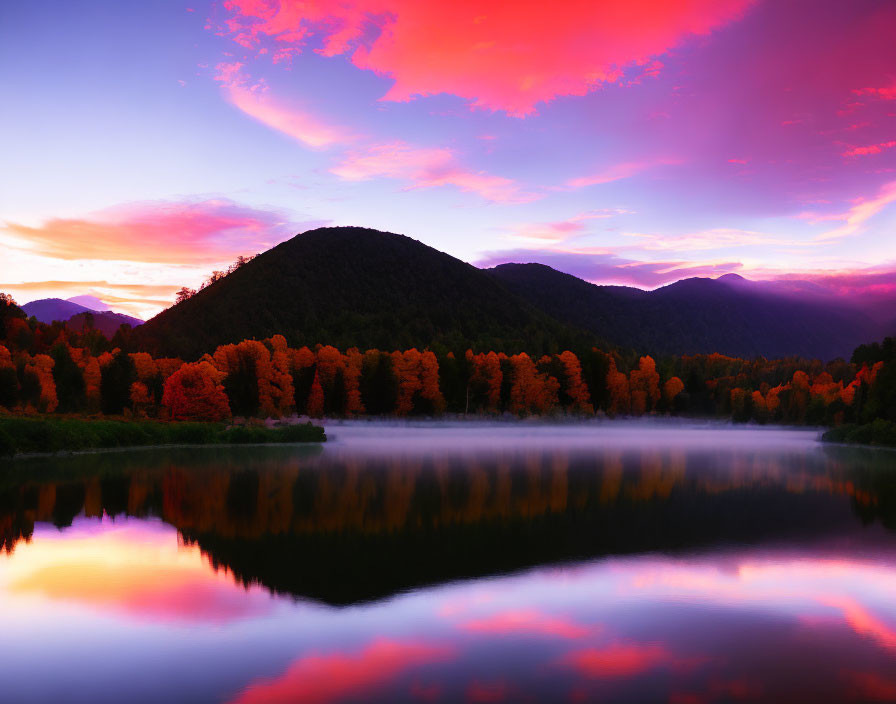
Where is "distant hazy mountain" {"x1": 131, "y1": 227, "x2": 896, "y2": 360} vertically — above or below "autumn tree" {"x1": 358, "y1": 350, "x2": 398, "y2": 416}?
above

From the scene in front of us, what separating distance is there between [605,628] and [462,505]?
577 inches

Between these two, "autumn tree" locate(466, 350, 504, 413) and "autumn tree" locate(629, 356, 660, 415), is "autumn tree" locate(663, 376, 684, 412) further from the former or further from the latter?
"autumn tree" locate(466, 350, 504, 413)

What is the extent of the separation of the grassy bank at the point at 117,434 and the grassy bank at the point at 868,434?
180ft

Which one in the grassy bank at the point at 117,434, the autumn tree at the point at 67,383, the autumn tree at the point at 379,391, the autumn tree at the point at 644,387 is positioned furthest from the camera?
the autumn tree at the point at 644,387

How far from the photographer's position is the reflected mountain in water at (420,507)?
19500 mm

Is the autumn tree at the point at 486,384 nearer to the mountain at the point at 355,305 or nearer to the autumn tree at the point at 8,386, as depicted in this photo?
the mountain at the point at 355,305

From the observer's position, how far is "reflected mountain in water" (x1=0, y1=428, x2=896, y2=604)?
19500 millimetres

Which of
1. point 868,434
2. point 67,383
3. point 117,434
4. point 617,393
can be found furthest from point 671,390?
point 117,434

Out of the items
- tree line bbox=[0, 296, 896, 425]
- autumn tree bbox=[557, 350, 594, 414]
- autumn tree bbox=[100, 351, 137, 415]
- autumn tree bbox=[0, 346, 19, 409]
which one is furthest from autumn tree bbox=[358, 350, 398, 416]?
autumn tree bbox=[0, 346, 19, 409]

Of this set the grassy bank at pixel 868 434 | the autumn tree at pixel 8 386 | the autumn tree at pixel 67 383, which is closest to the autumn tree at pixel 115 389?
the autumn tree at pixel 67 383

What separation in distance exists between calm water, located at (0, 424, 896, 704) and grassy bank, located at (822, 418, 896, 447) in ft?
160

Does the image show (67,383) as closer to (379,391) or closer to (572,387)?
(379,391)

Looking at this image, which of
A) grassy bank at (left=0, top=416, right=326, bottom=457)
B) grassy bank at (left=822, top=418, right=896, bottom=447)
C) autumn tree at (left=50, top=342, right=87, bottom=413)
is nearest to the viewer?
grassy bank at (left=0, top=416, right=326, bottom=457)

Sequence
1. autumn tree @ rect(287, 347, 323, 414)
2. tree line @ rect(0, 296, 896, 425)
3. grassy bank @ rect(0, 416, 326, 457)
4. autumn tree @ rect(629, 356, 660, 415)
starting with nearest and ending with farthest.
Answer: grassy bank @ rect(0, 416, 326, 457)
tree line @ rect(0, 296, 896, 425)
autumn tree @ rect(287, 347, 323, 414)
autumn tree @ rect(629, 356, 660, 415)
